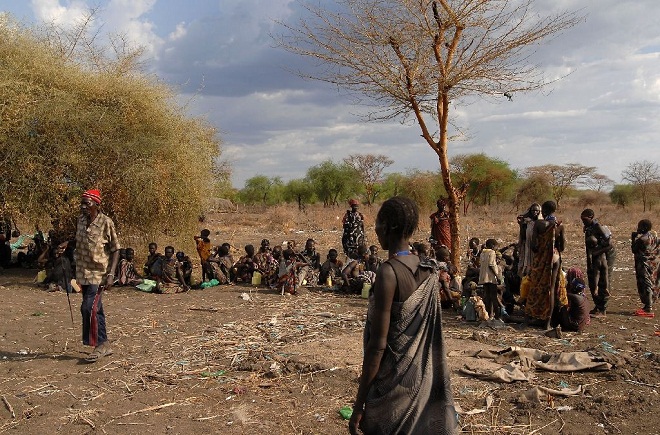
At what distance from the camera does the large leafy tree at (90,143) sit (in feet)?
36.8

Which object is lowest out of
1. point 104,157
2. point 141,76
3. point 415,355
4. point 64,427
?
point 64,427

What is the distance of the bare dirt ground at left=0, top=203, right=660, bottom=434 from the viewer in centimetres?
457

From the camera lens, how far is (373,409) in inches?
105

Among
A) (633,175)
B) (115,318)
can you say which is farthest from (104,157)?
(633,175)

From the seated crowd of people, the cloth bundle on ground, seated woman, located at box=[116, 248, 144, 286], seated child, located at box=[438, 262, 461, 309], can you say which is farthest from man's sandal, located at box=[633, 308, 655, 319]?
seated woman, located at box=[116, 248, 144, 286]

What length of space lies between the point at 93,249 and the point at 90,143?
20.6ft

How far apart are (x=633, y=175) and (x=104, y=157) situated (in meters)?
38.5

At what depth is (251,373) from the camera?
5.66 m

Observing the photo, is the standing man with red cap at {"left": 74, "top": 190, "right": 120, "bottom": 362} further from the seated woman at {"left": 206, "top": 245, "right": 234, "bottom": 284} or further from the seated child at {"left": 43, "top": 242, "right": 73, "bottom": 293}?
the seated woman at {"left": 206, "top": 245, "right": 234, "bottom": 284}

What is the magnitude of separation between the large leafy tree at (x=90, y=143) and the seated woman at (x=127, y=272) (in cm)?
125

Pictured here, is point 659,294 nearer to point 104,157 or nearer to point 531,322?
point 531,322

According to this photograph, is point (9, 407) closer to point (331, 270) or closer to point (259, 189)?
point (331, 270)

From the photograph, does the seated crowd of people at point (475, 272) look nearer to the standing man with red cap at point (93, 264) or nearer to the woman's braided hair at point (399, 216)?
the standing man with red cap at point (93, 264)

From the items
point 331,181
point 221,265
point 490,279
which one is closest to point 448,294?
point 490,279
